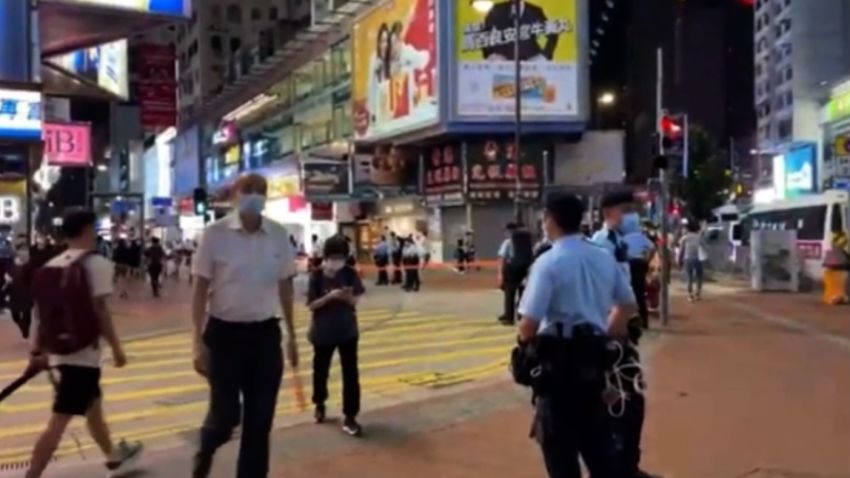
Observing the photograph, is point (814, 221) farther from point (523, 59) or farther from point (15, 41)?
point (523, 59)

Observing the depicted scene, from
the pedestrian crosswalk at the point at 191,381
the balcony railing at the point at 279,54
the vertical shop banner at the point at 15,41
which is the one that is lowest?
the pedestrian crosswalk at the point at 191,381

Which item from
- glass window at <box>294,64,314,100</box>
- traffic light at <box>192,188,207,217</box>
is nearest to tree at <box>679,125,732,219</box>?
glass window at <box>294,64,314,100</box>

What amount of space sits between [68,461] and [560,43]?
4498 centimetres

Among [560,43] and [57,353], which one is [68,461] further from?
[560,43]

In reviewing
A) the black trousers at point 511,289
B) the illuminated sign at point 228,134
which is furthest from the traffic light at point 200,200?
the illuminated sign at point 228,134

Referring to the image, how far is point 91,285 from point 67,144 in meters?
35.8

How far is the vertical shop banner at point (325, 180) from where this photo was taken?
56469 millimetres

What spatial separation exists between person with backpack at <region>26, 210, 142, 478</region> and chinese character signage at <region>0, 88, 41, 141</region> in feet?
74.1

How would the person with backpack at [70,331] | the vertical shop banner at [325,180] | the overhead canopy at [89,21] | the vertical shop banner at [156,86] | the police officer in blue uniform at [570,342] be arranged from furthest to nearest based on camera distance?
the vertical shop banner at [325,180] → the vertical shop banner at [156,86] → the overhead canopy at [89,21] → the person with backpack at [70,331] → the police officer in blue uniform at [570,342]

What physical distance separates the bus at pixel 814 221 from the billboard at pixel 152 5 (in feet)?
52.6

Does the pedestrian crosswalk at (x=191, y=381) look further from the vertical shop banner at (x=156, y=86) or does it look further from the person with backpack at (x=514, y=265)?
the vertical shop banner at (x=156, y=86)

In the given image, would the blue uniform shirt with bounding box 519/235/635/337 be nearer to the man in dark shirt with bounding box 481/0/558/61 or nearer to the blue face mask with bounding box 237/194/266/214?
the blue face mask with bounding box 237/194/266/214

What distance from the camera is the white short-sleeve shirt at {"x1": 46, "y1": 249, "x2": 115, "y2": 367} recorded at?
7324mm

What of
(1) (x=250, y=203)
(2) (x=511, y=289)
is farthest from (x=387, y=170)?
(1) (x=250, y=203)
